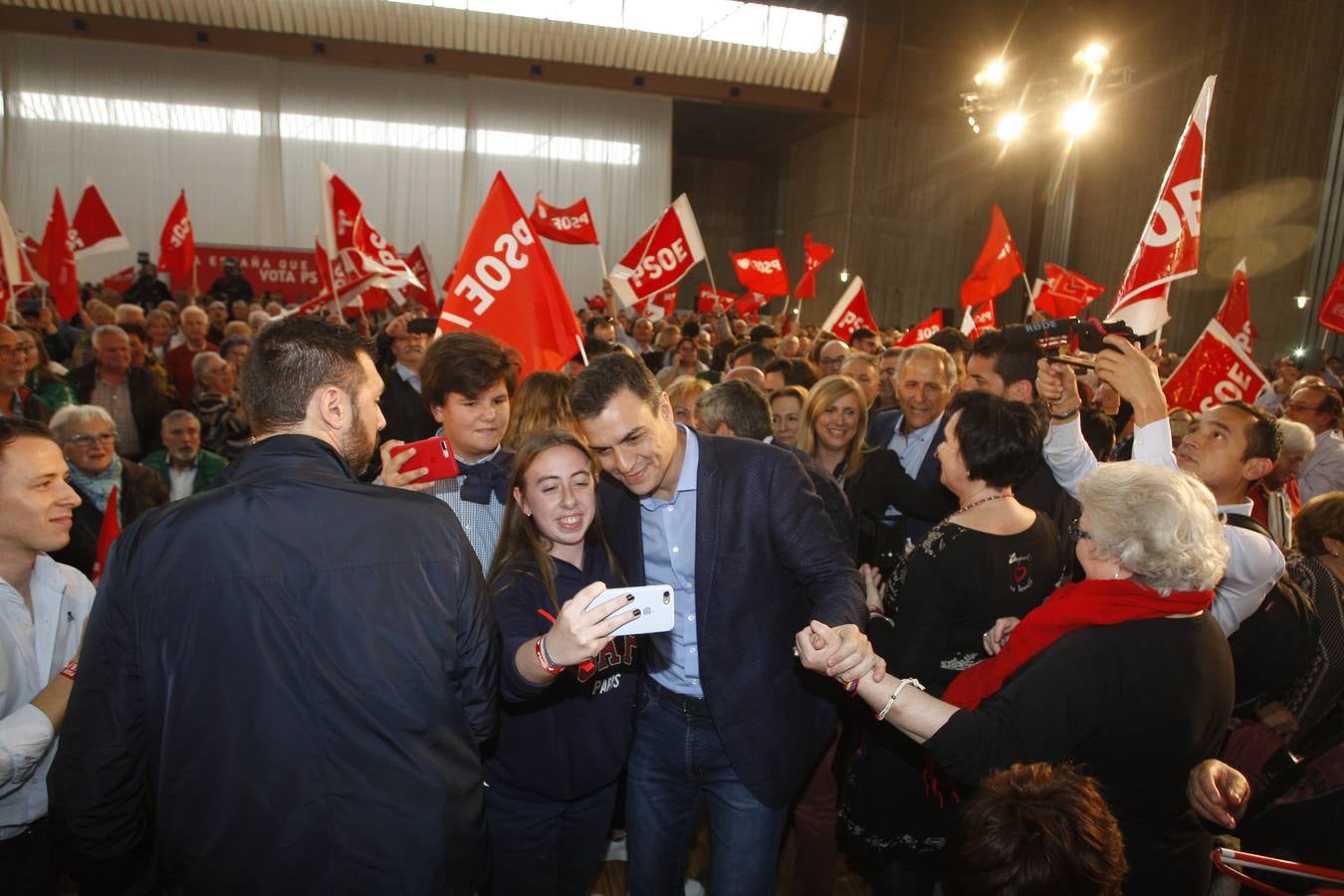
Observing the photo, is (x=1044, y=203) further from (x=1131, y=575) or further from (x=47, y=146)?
(x=47, y=146)

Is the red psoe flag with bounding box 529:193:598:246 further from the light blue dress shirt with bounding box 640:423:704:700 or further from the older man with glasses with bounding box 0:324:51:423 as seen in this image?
the light blue dress shirt with bounding box 640:423:704:700

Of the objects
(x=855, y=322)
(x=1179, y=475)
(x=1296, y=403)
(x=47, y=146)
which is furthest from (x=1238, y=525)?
(x=47, y=146)

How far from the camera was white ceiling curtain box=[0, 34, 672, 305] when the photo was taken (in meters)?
19.2

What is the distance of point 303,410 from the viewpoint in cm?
158

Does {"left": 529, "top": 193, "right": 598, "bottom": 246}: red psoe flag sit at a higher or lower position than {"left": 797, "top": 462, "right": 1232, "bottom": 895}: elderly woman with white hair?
higher

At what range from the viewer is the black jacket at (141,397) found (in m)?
5.59

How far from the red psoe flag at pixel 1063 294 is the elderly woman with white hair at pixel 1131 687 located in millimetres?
9399

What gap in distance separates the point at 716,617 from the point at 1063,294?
34.1 feet

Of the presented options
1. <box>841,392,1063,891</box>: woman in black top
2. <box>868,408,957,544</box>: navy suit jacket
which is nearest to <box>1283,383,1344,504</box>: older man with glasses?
<box>868,408,957,544</box>: navy suit jacket

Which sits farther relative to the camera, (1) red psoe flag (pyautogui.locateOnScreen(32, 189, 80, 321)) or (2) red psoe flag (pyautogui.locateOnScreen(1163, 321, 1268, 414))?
(1) red psoe flag (pyautogui.locateOnScreen(32, 189, 80, 321))

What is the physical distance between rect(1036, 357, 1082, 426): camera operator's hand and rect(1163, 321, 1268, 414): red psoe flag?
2801 mm

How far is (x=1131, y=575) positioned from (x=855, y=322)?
26.0 feet

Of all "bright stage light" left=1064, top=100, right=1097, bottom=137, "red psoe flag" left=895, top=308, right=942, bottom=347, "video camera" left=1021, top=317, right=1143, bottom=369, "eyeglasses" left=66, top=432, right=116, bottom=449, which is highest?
"bright stage light" left=1064, top=100, right=1097, bottom=137

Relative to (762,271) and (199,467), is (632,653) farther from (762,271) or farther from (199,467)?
(762,271)
